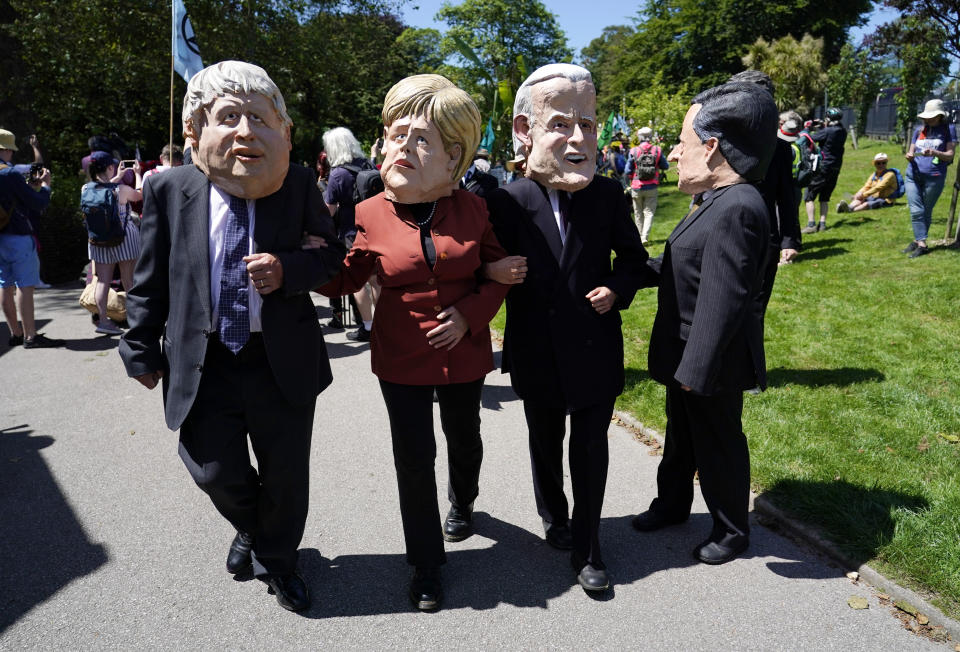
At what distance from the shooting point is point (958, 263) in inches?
348

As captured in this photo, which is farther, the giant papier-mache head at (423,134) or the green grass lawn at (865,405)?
the green grass lawn at (865,405)

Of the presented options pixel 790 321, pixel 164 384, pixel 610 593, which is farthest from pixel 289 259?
pixel 790 321

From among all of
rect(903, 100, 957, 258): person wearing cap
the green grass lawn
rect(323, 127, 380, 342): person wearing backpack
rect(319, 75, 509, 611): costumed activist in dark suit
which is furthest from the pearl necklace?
rect(903, 100, 957, 258): person wearing cap

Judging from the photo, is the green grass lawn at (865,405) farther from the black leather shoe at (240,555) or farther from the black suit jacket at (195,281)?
the black suit jacket at (195,281)

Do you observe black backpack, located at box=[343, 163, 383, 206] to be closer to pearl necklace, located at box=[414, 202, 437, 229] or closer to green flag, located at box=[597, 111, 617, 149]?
pearl necklace, located at box=[414, 202, 437, 229]

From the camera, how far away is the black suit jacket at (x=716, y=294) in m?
2.91

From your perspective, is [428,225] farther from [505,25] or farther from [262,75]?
[505,25]

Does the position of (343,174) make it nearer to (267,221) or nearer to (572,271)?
(267,221)

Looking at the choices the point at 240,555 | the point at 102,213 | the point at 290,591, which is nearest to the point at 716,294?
the point at 290,591

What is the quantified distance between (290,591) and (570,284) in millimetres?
1835

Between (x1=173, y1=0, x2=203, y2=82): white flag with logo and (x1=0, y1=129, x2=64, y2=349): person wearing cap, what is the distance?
209 centimetres

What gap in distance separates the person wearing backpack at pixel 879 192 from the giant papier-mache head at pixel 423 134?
12.8m

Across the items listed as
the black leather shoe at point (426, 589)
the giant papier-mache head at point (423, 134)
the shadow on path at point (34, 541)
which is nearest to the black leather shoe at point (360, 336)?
the shadow on path at point (34, 541)

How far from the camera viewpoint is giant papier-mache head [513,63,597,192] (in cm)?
293
